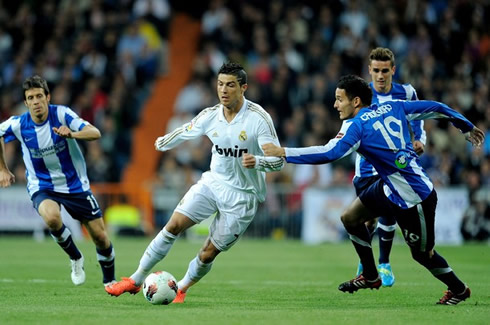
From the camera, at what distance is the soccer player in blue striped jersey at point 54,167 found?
10961 mm

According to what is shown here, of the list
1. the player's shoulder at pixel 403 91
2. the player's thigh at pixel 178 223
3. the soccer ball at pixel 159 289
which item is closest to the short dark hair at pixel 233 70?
the player's thigh at pixel 178 223

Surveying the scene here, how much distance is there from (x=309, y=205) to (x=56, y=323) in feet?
43.7

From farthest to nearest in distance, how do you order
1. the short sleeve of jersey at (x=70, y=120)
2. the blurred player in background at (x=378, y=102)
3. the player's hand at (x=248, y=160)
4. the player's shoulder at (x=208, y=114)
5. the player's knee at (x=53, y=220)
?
the blurred player in background at (x=378, y=102), the short sleeve of jersey at (x=70, y=120), the player's knee at (x=53, y=220), the player's shoulder at (x=208, y=114), the player's hand at (x=248, y=160)

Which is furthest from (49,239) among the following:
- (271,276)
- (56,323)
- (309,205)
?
(56,323)

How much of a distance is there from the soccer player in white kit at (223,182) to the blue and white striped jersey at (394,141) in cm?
89

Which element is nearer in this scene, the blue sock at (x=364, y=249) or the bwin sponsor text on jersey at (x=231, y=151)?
the bwin sponsor text on jersey at (x=231, y=151)

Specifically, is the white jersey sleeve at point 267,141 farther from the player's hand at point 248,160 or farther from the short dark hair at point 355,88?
the short dark hair at point 355,88

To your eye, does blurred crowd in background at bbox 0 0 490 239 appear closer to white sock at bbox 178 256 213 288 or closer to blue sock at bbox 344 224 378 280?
blue sock at bbox 344 224 378 280

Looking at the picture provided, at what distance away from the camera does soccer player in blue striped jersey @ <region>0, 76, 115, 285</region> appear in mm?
10961

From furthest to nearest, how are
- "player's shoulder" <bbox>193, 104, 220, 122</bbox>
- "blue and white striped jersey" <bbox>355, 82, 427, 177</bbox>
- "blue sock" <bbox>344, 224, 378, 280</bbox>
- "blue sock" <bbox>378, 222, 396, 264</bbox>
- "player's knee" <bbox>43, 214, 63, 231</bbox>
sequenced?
"blue sock" <bbox>378, 222, 396, 264</bbox>
"blue and white striped jersey" <bbox>355, 82, 427, 177</bbox>
"player's knee" <bbox>43, 214, 63, 231</bbox>
"blue sock" <bbox>344, 224, 378, 280</bbox>
"player's shoulder" <bbox>193, 104, 220, 122</bbox>

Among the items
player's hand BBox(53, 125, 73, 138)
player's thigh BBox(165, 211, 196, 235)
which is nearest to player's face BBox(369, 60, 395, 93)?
player's thigh BBox(165, 211, 196, 235)

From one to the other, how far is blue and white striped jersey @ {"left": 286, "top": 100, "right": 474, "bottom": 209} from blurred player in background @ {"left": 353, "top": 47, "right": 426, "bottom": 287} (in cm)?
134

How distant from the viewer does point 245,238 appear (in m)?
21.8

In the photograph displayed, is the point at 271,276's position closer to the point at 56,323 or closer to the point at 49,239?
the point at 56,323
